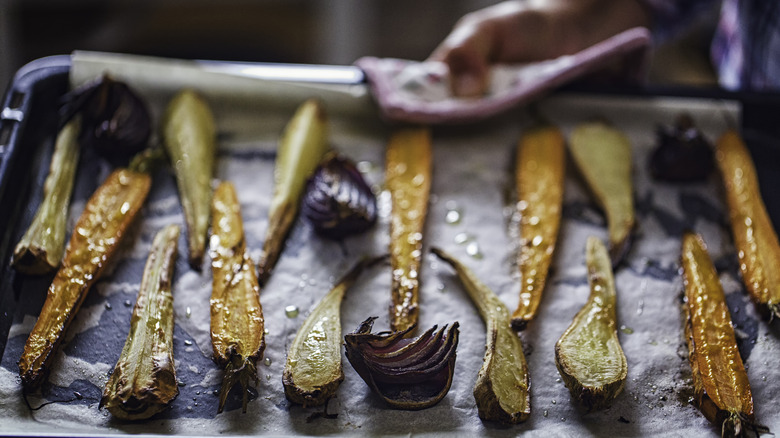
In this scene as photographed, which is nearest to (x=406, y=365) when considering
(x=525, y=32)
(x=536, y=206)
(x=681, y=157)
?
(x=536, y=206)

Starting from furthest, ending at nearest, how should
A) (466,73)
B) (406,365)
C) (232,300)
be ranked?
(466,73) < (232,300) < (406,365)

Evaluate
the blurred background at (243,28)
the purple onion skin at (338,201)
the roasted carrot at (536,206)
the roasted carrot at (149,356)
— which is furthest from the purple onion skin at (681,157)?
the blurred background at (243,28)

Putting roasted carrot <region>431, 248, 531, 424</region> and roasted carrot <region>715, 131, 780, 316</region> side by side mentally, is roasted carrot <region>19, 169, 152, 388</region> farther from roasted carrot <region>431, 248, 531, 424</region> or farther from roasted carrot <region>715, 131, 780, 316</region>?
roasted carrot <region>715, 131, 780, 316</region>

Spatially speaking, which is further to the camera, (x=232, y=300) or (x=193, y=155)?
(x=193, y=155)

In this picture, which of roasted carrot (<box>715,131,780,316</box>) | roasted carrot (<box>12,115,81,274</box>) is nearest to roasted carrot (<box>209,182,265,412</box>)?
roasted carrot (<box>12,115,81,274</box>)

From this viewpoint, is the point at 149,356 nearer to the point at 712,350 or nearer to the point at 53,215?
the point at 53,215

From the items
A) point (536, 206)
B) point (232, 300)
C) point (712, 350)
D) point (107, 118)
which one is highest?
point (107, 118)

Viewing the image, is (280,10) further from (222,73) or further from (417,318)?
(417,318)
